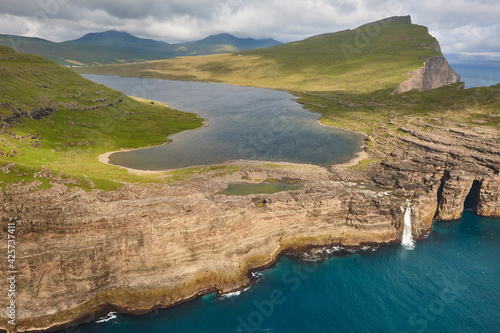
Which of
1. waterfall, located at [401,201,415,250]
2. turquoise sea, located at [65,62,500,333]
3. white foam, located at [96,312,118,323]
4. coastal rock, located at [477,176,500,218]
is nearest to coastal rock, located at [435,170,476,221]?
coastal rock, located at [477,176,500,218]

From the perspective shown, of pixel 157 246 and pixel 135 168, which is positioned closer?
pixel 157 246

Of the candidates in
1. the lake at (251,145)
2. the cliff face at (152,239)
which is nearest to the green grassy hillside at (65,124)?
the lake at (251,145)

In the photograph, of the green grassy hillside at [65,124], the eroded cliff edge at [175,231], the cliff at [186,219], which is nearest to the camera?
the eroded cliff edge at [175,231]

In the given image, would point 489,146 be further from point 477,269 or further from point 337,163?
point 477,269

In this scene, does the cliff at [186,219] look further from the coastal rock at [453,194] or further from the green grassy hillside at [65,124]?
the green grassy hillside at [65,124]

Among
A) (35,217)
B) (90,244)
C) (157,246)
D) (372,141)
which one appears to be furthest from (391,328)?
(372,141)

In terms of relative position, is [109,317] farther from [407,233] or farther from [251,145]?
[251,145]
